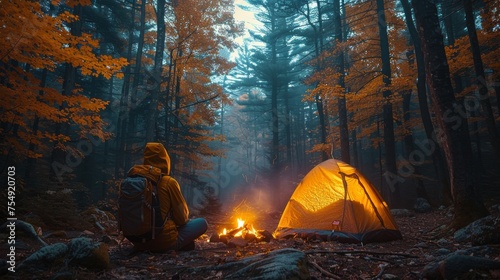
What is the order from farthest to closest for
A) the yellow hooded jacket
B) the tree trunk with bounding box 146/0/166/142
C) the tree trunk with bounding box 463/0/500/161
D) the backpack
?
the tree trunk with bounding box 146/0/166/142
the tree trunk with bounding box 463/0/500/161
the yellow hooded jacket
the backpack

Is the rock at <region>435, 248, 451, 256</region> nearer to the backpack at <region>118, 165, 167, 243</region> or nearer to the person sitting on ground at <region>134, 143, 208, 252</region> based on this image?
the person sitting on ground at <region>134, 143, 208, 252</region>

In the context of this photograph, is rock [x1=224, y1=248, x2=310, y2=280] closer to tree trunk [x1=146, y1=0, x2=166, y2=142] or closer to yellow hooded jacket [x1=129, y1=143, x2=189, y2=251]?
yellow hooded jacket [x1=129, y1=143, x2=189, y2=251]

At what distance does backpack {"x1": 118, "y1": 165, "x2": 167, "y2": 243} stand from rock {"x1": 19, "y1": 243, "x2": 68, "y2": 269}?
0.99 metres

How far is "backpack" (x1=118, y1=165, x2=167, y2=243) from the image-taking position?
4598 millimetres

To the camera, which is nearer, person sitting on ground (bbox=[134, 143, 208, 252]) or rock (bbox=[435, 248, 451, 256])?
rock (bbox=[435, 248, 451, 256])

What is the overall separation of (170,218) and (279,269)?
2.78 meters

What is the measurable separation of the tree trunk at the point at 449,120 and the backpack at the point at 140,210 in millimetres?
6325

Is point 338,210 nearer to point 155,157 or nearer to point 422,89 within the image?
point 155,157

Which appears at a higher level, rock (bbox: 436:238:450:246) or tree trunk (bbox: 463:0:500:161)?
tree trunk (bbox: 463:0:500:161)

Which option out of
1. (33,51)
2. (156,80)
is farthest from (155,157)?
(156,80)

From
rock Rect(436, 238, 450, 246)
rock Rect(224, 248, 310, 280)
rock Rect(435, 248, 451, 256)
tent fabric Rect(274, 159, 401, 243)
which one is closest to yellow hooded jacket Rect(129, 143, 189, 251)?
rock Rect(224, 248, 310, 280)

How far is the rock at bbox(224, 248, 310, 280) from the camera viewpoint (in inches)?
113

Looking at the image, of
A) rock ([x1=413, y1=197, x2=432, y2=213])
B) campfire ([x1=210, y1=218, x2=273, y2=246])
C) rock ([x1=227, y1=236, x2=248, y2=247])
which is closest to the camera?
rock ([x1=227, y1=236, x2=248, y2=247])

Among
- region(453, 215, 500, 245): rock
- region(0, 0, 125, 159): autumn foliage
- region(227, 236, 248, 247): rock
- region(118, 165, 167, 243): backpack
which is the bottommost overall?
region(227, 236, 248, 247): rock
